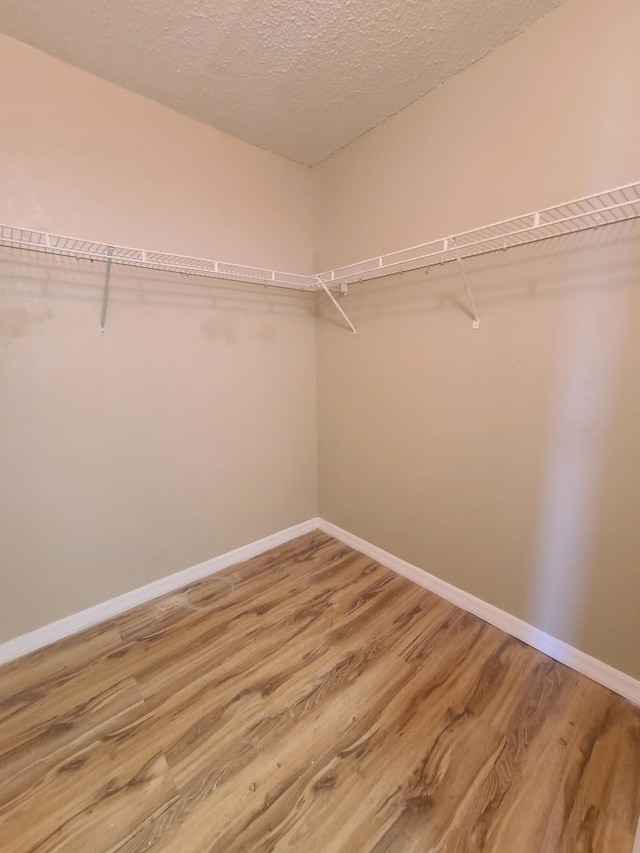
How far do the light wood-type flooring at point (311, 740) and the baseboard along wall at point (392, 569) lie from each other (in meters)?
0.05

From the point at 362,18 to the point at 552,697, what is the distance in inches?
101

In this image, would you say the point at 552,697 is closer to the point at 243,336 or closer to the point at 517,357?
the point at 517,357

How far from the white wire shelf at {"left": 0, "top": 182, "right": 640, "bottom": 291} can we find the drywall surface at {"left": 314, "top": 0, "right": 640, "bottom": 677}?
0.06 meters

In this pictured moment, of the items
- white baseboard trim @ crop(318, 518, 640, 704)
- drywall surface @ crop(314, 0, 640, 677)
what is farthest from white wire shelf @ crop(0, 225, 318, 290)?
white baseboard trim @ crop(318, 518, 640, 704)

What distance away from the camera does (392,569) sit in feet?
6.89

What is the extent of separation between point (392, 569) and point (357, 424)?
2.93 feet

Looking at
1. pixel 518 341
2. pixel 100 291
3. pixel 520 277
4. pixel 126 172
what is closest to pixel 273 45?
pixel 126 172

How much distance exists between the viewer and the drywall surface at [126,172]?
4.50 feet

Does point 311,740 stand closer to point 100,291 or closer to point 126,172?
point 100,291

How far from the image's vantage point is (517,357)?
1.48 meters

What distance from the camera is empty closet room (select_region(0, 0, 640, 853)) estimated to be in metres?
1.09

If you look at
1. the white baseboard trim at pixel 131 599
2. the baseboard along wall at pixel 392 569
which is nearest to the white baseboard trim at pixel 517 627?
the baseboard along wall at pixel 392 569

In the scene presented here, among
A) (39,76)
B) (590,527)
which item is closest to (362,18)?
(39,76)

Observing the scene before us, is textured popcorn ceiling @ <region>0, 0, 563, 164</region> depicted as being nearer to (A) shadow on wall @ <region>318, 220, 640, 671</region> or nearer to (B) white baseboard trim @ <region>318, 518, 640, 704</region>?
(A) shadow on wall @ <region>318, 220, 640, 671</region>
